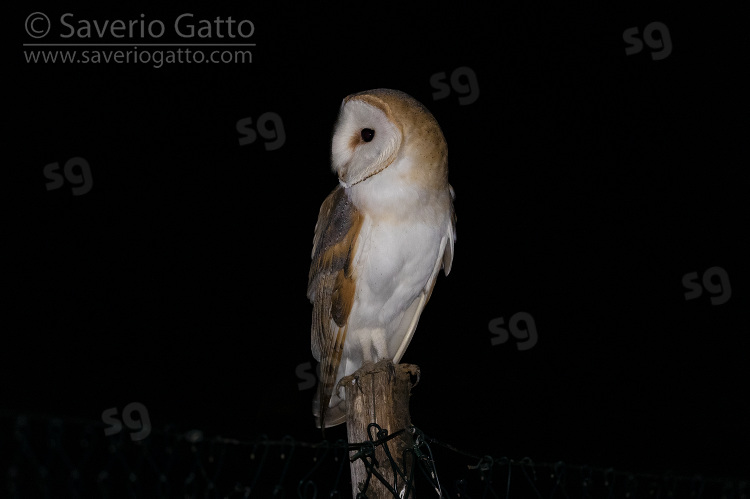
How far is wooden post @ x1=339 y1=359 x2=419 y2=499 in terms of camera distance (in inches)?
50.2

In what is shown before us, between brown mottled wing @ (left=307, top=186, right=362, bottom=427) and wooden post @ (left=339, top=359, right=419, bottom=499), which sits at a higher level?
brown mottled wing @ (left=307, top=186, right=362, bottom=427)

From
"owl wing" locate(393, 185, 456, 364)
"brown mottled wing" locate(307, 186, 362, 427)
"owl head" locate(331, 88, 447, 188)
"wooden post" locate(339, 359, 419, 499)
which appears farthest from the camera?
"owl wing" locate(393, 185, 456, 364)

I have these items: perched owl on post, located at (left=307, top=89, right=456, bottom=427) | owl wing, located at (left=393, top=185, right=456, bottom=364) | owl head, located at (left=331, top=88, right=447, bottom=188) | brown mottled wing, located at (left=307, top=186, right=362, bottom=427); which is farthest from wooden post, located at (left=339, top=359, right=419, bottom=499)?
owl wing, located at (left=393, top=185, right=456, bottom=364)

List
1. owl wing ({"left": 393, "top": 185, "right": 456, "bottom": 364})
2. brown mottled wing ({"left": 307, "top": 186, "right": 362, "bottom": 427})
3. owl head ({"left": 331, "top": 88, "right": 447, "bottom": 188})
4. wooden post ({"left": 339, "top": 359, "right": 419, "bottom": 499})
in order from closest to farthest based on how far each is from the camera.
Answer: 1. wooden post ({"left": 339, "top": 359, "right": 419, "bottom": 499})
2. owl head ({"left": 331, "top": 88, "right": 447, "bottom": 188})
3. brown mottled wing ({"left": 307, "top": 186, "right": 362, "bottom": 427})
4. owl wing ({"left": 393, "top": 185, "right": 456, "bottom": 364})

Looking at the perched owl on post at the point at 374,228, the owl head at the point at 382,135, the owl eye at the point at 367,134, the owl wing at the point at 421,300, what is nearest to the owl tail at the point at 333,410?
the perched owl on post at the point at 374,228

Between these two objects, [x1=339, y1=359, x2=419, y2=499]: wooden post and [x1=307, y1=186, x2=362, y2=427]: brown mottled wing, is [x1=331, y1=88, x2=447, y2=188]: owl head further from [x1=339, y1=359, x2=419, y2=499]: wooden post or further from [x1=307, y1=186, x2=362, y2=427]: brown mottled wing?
[x1=339, y1=359, x2=419, y2=499]: wooden post

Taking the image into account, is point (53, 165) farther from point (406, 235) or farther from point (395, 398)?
point (395, 398)

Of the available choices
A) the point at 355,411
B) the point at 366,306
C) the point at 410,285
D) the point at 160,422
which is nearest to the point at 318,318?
the point at 366,306

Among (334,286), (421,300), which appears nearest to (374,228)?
(334,286)

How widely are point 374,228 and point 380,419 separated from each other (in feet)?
2.59

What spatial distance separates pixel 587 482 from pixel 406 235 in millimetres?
835

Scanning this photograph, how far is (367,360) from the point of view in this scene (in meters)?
2.23

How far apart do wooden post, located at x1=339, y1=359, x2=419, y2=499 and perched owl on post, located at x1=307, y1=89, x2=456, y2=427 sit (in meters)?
0.55

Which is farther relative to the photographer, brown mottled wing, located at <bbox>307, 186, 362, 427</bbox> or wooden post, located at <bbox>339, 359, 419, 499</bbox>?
brown mottled wing, located at <bbox>307, 186, 362, 427</bbox>
